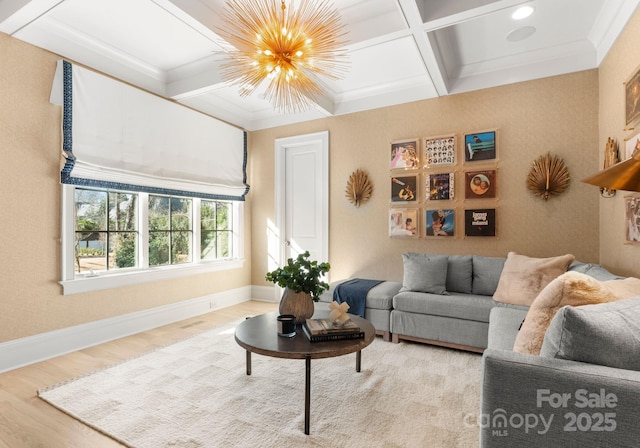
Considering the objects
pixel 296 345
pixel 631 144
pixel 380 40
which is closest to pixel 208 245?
pixel 296 345

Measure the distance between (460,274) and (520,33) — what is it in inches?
94.7

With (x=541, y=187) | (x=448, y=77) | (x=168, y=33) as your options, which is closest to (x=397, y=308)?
(x=541, y=187)

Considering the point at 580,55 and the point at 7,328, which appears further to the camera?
the point at 580,55

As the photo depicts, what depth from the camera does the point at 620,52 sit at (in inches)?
109

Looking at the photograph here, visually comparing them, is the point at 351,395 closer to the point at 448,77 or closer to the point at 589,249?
the point at 589,249

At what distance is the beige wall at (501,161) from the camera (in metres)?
3.43

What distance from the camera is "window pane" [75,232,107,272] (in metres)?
3.38

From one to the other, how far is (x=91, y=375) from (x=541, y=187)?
4545 mm

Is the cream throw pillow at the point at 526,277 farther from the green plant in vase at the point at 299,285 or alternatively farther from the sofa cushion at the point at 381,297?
the green plant in vase at the point at 299,285

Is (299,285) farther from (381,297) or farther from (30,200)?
(30,200)

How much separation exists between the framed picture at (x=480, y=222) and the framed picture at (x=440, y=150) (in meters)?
0.65

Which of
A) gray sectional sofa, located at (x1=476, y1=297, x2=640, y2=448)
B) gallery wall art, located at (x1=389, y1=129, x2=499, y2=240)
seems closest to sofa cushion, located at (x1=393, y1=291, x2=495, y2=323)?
gallery wall art, located at (x1=389, y1=129, x2=499, y2=240)

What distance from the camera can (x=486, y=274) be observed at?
352 cm

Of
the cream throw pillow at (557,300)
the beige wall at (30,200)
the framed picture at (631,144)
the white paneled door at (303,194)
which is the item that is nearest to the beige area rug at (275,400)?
the cream throw pillow at (557,300)
